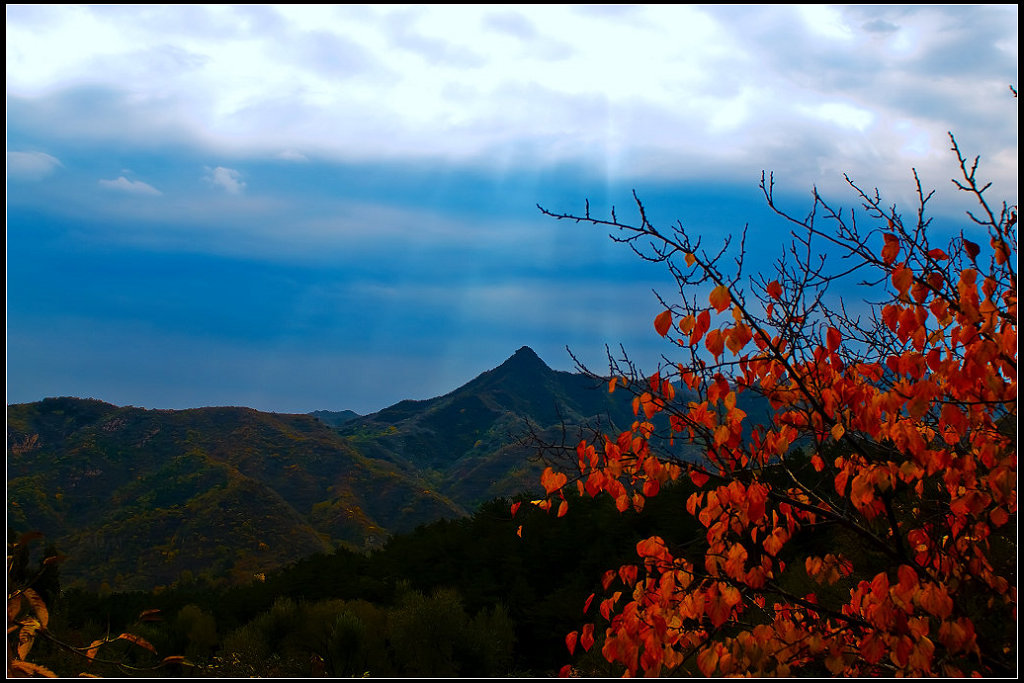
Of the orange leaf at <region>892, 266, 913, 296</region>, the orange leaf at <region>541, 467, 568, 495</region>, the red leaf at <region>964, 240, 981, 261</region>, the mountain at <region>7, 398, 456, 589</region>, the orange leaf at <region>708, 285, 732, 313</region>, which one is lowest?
the mountain at <region>7, 398, 456, 589</region>

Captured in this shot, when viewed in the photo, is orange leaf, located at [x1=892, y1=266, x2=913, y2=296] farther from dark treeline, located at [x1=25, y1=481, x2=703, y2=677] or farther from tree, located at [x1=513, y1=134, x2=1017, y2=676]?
dark treeline, located at [x1=25, y1=481, x2=703, y2=677]

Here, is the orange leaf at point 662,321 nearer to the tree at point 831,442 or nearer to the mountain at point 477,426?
the tree at point 831,442

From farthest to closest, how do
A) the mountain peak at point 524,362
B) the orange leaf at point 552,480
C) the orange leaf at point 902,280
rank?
the mountain peak at point 524,362 < the orange leaf at point 552,480 < the orange leaf at point 902,280

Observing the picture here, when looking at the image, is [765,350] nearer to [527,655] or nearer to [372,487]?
[527,655]

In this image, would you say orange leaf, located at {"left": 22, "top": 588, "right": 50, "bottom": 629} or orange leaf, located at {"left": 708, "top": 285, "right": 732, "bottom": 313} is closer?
orange leaf, located at {"left": 22, "top": 588, "right": 50, "bottom": 629}

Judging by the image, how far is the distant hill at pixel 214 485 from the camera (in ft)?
210

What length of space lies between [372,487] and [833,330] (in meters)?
93.2

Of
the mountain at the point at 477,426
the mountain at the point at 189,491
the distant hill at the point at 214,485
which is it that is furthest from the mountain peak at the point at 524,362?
the mountain at the point at 189,491

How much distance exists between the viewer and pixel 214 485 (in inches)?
3118

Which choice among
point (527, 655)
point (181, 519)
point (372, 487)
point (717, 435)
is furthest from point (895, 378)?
point (372, 487)

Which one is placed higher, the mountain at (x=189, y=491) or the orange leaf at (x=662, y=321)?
the orange leaf at (x=662, y=321)

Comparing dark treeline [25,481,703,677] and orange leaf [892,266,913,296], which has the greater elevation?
orange leaf [892,266,913,296]

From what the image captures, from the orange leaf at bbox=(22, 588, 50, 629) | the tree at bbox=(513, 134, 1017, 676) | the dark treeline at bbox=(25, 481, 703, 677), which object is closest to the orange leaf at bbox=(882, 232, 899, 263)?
the tree at bbox=(513, 134, 1017, 676)

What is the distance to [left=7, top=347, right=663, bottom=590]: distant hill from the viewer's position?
63.9 meters
